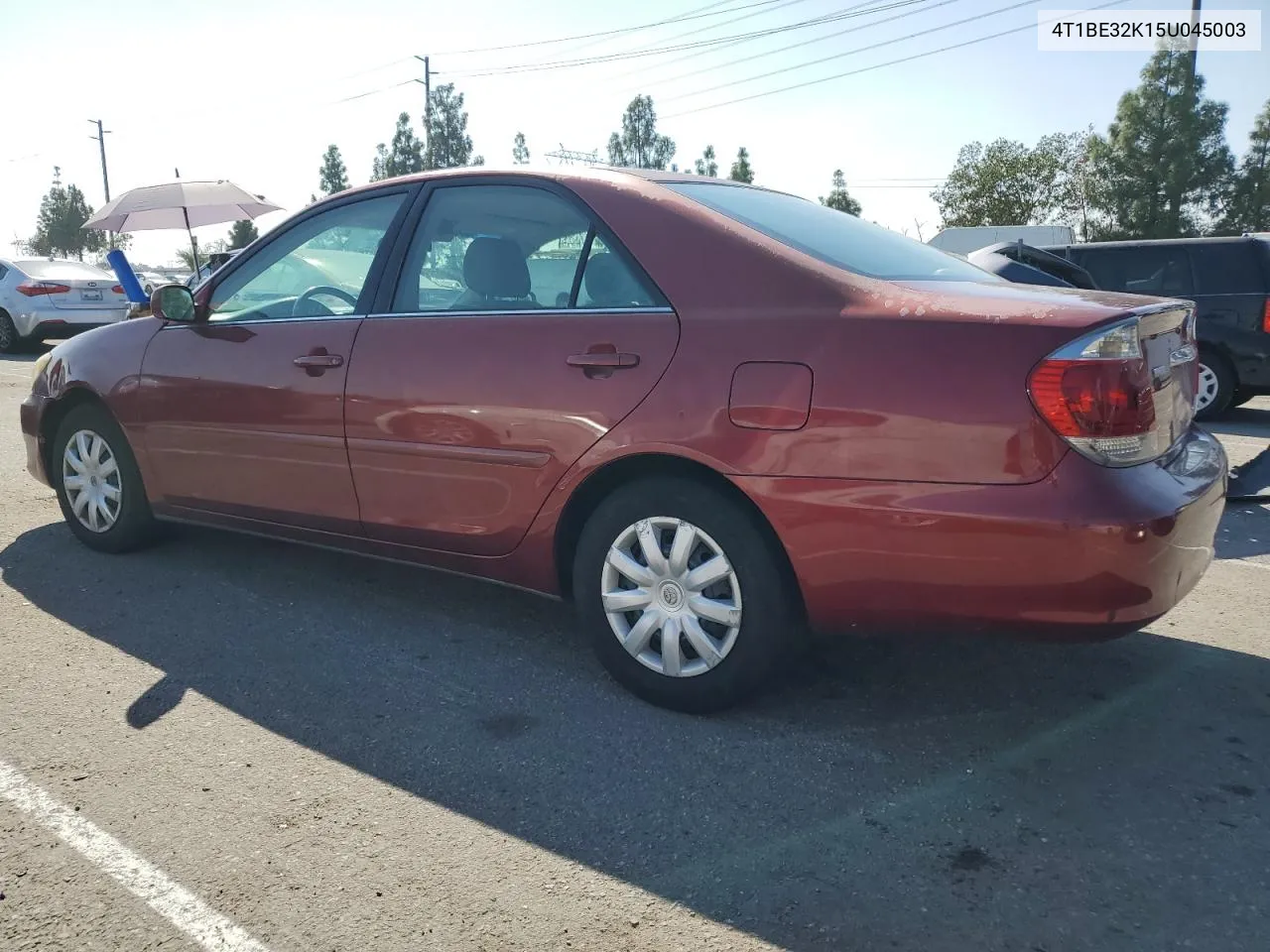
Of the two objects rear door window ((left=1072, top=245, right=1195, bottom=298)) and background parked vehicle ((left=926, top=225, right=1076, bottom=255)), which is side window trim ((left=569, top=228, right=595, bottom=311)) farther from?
background parked vehicle ((left=926, top=225, right=1076, bottom=255))

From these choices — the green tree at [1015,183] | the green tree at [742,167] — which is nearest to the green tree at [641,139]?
the green tree at [742,167]

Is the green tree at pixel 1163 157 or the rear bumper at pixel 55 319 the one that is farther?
the green tree at pixel 1163 157

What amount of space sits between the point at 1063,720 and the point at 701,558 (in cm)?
118

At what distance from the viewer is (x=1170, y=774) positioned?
9.05 feet

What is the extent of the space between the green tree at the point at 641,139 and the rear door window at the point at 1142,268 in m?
75.6

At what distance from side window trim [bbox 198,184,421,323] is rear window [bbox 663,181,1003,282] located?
1050 millimetres

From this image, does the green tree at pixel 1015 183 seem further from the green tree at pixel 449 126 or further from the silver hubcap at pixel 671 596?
the silver hubcap at pixel 671 596

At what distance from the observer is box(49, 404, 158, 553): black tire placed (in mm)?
4609

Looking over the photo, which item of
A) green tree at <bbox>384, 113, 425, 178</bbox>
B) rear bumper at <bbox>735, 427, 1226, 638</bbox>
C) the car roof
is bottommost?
rear bumper at <bbox>735, 427, 1226, 638</bbox>

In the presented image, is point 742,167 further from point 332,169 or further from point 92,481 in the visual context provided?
point 92,481

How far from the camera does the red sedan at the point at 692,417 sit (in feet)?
8.43

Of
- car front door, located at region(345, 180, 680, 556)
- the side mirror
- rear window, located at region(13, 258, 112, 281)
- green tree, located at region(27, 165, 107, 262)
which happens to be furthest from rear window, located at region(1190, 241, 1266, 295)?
green tree, located at region(27, 165, 107, 262)

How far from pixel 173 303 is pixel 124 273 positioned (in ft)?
5.65

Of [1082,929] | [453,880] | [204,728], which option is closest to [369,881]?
[453,880]
